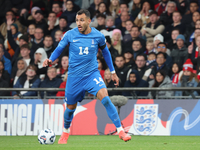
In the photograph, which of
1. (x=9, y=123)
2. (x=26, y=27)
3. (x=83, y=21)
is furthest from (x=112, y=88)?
(x=26, y=27)

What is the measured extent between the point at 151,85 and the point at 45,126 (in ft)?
11.5

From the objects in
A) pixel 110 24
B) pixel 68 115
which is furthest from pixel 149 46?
pixel 68 115

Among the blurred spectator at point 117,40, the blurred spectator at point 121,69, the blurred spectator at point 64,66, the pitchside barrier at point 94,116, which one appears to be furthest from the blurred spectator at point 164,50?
the blurred spectator at point 64,66

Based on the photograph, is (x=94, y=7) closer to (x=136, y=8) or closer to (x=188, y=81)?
(x=136, y=8)

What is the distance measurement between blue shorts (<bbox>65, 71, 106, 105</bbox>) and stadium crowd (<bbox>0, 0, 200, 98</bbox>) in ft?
13.4

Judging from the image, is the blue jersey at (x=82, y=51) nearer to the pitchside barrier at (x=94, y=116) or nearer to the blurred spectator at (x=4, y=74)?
the pitchside barrier at (x=94, y=116)

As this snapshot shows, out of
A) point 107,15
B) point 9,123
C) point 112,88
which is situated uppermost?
point 107,15

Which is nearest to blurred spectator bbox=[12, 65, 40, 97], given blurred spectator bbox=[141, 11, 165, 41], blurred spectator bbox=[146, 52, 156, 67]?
blurred spectator bbox=[146, 52, 156, 67]

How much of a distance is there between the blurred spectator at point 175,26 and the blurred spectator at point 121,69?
2205 millimetres

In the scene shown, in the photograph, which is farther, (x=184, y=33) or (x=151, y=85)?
(x=184, y=33)

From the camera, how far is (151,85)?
36.2 feet

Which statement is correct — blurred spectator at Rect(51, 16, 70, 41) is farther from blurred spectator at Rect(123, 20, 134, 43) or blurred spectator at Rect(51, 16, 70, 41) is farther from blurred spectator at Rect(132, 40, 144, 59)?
blurred spectator at Rect(132, 40, 144, 59)

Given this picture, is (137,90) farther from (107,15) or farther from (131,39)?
(107,15)

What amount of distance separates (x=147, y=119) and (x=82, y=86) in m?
4.09
